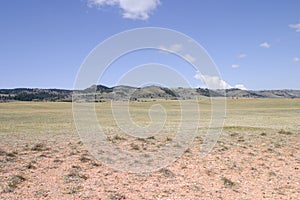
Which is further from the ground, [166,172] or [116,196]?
[166,172]

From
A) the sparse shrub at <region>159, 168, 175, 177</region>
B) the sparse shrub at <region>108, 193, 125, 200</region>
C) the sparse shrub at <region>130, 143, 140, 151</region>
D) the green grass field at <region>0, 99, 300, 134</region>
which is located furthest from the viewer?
the green grass field at <region>0, 99, 300, 134</region>

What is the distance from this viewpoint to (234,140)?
2250 centimetres

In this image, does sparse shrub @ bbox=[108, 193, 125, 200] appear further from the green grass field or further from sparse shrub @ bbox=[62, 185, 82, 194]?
the green grass field

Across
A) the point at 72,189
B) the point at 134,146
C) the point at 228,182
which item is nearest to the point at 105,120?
the point at 134,146

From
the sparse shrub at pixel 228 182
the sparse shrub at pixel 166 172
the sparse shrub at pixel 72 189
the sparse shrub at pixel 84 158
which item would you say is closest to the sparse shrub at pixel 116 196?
the sparse shrub at pixel 72 189

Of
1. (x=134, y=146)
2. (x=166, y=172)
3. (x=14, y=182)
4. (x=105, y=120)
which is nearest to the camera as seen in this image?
(x=14, y=182)

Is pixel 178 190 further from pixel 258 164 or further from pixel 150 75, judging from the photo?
pixel 150 75

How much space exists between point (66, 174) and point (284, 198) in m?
7.96

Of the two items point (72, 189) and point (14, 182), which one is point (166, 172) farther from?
point (14, 182)

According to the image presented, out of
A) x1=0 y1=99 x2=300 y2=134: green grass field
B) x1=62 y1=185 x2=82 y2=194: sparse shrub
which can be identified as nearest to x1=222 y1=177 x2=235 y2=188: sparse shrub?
x1=62 y1=185 x2=82 y2=194: sparse shrub

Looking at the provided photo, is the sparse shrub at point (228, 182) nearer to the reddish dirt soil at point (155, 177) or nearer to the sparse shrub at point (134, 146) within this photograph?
the reddish dirt soil at point (155, 177)

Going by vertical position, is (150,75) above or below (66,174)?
above

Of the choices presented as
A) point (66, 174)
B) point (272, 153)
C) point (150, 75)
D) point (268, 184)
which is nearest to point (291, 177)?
point (268, 184)

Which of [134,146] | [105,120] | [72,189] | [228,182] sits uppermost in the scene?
[134,146]
